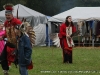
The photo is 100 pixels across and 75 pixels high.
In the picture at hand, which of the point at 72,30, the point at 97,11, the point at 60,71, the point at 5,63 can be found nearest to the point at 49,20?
the point at 97,11

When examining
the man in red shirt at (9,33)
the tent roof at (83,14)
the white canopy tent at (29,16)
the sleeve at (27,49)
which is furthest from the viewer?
the tent roof at (83,14)

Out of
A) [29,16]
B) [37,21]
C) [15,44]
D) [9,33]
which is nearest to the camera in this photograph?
[15,44]

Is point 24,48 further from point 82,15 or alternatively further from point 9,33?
point 82,15

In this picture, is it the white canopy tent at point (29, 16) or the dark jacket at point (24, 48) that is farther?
the white canopy tent at point (29, 16)

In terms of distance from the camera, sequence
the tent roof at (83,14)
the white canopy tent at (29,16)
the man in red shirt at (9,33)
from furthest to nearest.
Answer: the tent roof at (83,14) < the white canopy tent at (29,16) < the man in red shirt at (9,33)

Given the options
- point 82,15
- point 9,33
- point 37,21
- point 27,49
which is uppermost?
point 9,33

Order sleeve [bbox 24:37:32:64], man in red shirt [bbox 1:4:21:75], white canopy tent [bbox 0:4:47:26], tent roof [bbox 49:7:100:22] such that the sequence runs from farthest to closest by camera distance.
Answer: tent roof [bbox 49:7:100:22] → white canopy tent [bbox 0:4:47:26] → man in red shirt [bbox 1:4:21:75] → sleeve [bbox 24:37:32:64]

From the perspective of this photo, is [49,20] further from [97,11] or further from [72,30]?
[72,30]

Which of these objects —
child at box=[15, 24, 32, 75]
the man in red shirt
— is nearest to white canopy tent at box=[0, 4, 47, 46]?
the man in red shirt

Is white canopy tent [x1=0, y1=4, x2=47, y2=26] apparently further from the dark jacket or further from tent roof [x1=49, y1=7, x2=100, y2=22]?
the dark jacket

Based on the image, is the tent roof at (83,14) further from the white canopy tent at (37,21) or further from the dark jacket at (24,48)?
the dark jacket at (24,48)

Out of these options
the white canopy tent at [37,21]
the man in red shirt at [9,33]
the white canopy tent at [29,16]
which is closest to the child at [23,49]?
the man in red shirt at [9,33]

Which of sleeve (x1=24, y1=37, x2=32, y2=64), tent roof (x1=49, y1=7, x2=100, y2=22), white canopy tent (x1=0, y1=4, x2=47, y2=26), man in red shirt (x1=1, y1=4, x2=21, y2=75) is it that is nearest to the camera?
sleeve (x1=24, y1=37, x2=32, y2=64)

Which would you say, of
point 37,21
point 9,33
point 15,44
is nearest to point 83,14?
point 37,21
